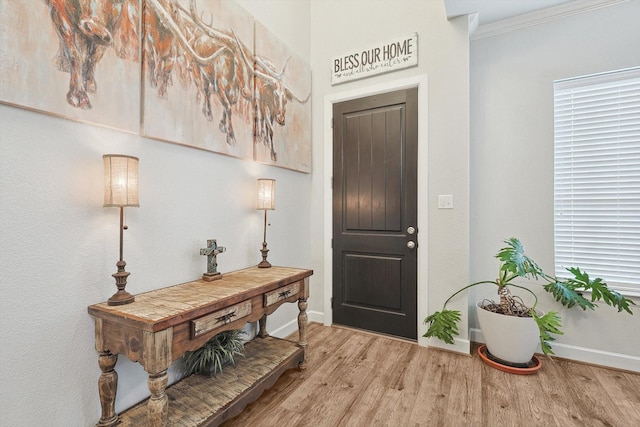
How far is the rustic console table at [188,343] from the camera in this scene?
1174mm

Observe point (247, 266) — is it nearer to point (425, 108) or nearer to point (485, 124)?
point (425, 108)

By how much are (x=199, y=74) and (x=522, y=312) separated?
2887 millimetres

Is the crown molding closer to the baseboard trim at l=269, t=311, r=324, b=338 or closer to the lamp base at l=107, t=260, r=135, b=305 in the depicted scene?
the baseboard trim at l=269, t=311, r=324, b=338

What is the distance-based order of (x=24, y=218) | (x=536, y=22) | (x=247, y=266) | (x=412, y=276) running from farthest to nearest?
1. (x=412, y=276)
2. (x=536, y=22)
3. (x=247, y=266)
4. (x=24, y=218)

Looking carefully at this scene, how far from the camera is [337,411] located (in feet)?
5.61

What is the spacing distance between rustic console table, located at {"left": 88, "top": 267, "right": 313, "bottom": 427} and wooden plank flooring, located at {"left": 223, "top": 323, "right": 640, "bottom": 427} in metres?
0.19

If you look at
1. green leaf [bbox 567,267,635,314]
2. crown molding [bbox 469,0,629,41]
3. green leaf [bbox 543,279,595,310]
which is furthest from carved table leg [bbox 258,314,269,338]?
crown molding [bbox 469,0,629,41]

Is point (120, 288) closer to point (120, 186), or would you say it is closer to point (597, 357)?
point (120, 186)

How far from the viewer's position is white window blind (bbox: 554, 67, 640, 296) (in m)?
2.19

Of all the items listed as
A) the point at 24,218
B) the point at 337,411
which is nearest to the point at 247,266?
the point at 337,411

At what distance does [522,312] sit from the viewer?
7.34ft

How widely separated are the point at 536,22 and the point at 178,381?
3.82m

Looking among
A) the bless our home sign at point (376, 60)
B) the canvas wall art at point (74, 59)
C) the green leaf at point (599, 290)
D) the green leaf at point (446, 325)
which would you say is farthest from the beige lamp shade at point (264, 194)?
the green leaf at point (599, 290)

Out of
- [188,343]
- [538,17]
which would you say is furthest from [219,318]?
[538,17]
